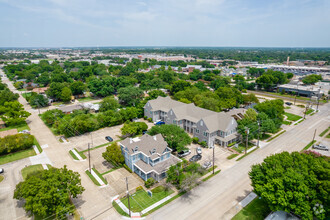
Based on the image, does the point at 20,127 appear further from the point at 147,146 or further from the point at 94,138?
the point at 147,146

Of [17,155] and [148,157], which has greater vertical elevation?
[148,157]

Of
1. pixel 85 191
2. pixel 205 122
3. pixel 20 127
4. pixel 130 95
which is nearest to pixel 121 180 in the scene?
pixel 85 191

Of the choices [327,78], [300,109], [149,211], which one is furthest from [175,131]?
[327,78]

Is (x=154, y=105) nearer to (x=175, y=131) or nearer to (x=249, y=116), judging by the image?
(x=175, y=131)

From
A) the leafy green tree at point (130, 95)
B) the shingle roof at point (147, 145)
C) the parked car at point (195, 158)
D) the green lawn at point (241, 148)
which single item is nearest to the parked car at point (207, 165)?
the parked car at point (195, 158)

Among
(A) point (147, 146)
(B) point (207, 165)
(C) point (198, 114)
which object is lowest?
(B) point (207, 165)

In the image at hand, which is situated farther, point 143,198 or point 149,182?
point 149,182

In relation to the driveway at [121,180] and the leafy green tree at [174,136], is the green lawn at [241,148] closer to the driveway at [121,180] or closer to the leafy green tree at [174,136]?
the leafy green tree at [174,136]
